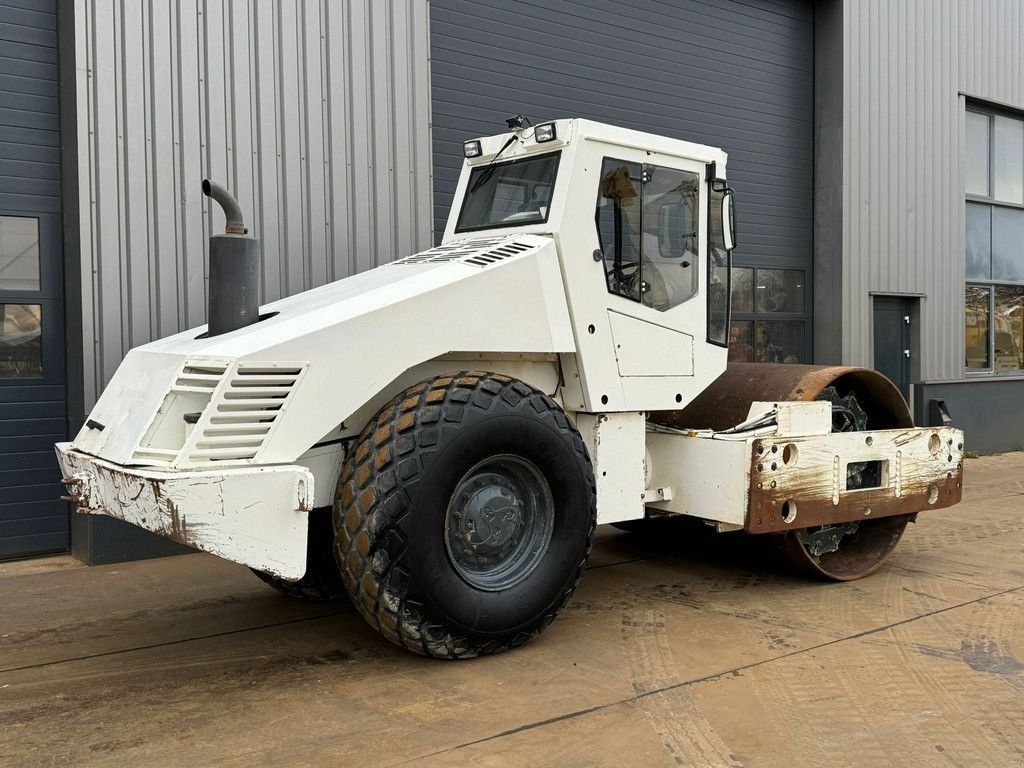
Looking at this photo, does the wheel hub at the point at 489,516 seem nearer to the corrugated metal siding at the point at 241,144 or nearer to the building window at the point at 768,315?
the corrugated metal siding at the point at 241,144

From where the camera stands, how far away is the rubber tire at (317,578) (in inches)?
231

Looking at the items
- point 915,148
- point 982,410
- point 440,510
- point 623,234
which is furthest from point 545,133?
point 982,410

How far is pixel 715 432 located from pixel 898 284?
29.3ft

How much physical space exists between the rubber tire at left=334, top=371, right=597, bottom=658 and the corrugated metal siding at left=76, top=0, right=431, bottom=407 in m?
3.85

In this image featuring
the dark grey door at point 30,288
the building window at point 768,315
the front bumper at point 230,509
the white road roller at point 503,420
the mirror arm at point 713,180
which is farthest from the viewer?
the building window at point 768,315

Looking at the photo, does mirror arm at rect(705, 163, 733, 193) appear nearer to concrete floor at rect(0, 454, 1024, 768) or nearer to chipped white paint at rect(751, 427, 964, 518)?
chipped white paint at rect(751, 427, 964, 518)

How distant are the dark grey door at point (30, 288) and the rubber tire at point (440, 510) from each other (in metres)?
4.13

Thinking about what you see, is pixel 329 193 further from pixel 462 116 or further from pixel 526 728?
pixel 526 728

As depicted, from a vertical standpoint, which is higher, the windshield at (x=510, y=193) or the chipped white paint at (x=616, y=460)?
the windshield at (x=510, y=193)

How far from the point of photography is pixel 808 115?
1365cm

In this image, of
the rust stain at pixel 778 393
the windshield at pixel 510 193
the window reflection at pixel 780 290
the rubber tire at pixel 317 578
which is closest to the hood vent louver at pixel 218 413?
the rubber tire at pixel 317 578

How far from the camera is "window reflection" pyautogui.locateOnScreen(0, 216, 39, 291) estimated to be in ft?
25.1

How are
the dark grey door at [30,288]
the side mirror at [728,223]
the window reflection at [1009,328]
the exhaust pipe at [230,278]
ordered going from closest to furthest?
the exhaust pipe at [230,278]
the side mirror at [728,223]
the dark grey door at [30,288]
the window reflection at [1009,328]

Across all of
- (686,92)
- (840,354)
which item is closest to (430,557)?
(686,92)
